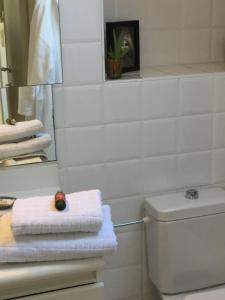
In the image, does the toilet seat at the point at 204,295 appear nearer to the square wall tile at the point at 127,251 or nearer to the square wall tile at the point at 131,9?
the square wall tile at the point at 127,251

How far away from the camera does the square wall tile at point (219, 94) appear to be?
1770 millimetres

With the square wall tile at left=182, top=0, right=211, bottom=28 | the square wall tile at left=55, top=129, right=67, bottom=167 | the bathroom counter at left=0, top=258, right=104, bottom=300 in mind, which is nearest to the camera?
the bathroom counter at left=0, top=258, right=104, bottom=300

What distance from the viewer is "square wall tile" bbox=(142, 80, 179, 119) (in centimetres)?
170

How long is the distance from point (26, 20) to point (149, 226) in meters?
0.83

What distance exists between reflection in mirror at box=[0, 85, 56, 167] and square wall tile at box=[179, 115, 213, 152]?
48 cm

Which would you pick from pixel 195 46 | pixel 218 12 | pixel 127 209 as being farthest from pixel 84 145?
pixel 218 12

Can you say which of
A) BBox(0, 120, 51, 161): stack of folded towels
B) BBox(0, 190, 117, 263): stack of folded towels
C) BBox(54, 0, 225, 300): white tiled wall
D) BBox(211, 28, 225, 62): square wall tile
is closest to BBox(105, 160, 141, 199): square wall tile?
BBox(54, 0, 225, 300): white tiled wall

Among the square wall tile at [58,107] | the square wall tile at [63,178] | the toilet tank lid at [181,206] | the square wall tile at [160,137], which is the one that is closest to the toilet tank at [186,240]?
the toilet tank lid at [181,206]

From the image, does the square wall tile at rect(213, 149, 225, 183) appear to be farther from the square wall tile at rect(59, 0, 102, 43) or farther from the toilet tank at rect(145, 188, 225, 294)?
the square wall tile at rect(59, 0, 102, 43)

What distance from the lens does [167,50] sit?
1.90 metres

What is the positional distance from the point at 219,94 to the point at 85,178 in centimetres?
57

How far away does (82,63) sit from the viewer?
1.60 meters

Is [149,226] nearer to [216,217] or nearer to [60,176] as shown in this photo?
[216,217]

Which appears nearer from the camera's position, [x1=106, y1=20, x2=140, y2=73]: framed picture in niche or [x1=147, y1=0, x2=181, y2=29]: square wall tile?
[x1=106, y1=20, x2=140, y2=73]: framed picture in niche
